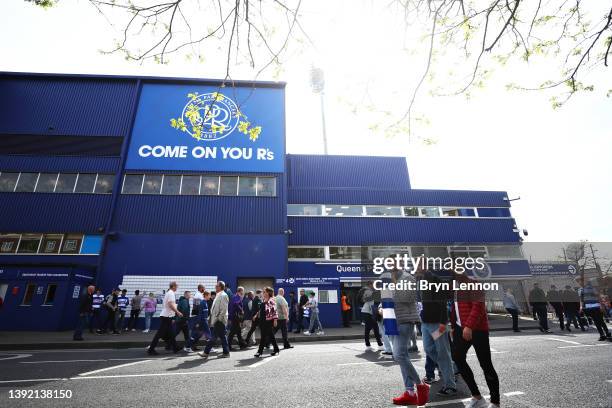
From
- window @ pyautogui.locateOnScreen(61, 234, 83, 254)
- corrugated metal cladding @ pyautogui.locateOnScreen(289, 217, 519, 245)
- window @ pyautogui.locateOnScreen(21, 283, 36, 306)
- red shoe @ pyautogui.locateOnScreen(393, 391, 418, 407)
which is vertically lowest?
red shoe @ pyautogui.locateOnScreen(393, 391, 418, 407)

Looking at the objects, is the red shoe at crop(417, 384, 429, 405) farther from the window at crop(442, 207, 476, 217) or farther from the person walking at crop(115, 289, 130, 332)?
the window at crop(442, 207, 476, 217)

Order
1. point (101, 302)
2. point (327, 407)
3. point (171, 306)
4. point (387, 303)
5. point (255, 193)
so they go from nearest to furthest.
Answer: point (327, 407)
point (387, 303)
point (171, 306)
point (101, 302)
point (255, 193)

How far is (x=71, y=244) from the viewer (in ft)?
54.7

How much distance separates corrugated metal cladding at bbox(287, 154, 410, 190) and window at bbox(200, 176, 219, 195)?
17.7 ft

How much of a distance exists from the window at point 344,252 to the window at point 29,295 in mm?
15560

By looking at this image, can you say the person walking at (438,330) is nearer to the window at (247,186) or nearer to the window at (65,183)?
the window at (247,186)

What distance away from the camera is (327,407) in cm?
345

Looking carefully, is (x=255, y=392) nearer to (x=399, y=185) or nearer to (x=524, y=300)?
(x=399, y=185)

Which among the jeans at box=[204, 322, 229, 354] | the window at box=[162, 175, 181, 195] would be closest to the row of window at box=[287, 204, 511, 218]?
the window at box=[162, 175, 181, 195]

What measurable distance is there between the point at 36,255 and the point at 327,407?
786 inches

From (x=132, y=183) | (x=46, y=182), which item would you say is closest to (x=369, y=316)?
(x=132, y=183)

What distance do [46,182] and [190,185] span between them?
8.66m

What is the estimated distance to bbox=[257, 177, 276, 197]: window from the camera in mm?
18984

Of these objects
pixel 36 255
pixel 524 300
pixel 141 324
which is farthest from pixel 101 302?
pixel 524 300
